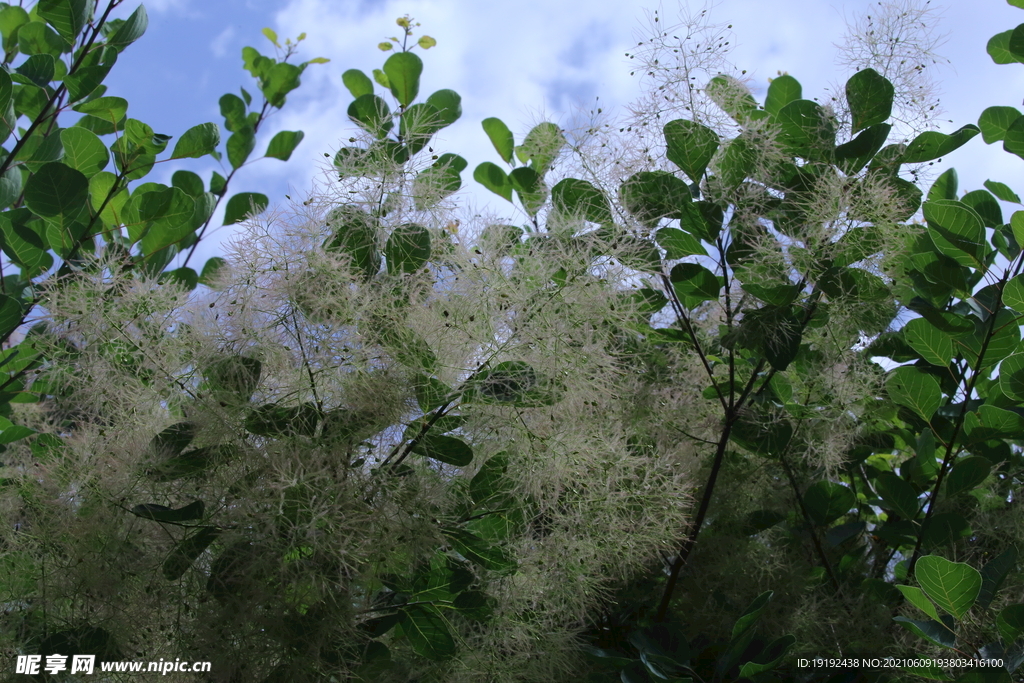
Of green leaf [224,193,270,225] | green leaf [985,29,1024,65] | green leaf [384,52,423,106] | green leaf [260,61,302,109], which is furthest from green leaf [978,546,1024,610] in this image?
green leaf [260,61,302,109]

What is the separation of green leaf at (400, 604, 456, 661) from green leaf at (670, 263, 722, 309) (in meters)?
0.82

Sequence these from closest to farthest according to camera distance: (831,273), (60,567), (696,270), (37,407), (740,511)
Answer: (60,567)
(831,273)
(696,270)
(740,511)
(37,407)

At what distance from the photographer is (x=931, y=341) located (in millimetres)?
1652

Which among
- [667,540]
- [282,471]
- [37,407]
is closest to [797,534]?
[667,540]

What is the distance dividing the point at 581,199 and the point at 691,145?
256 millimetres

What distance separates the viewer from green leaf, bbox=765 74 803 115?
5.79 ft

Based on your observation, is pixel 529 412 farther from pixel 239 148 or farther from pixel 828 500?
pixel 239 148

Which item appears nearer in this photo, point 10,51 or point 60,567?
point 60,567

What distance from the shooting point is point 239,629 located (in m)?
1.16

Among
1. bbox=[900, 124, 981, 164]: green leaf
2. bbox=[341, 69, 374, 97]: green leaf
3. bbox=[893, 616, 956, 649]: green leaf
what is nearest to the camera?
bbox=[893, 616, 956, 649]: green leaf

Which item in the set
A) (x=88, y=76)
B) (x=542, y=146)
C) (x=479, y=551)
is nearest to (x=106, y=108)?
(x=88, y=76)

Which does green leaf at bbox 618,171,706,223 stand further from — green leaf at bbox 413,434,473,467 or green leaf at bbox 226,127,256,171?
green leaf at bbox 226,127,256,171

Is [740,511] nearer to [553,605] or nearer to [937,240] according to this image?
[553,605]

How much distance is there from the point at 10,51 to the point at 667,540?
187 cm
